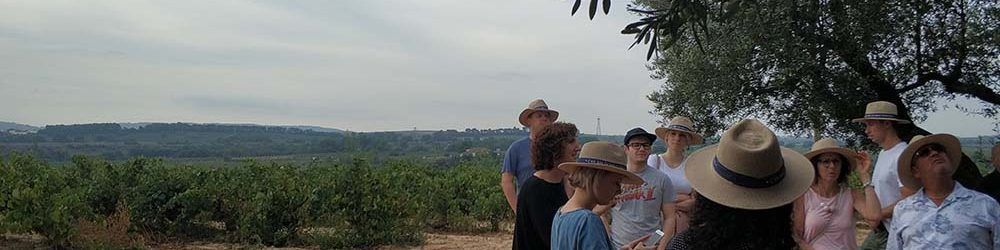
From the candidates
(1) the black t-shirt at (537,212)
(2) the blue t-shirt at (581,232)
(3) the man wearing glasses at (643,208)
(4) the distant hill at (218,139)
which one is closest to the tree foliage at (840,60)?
(3) the man wearing glasses at (643,208)

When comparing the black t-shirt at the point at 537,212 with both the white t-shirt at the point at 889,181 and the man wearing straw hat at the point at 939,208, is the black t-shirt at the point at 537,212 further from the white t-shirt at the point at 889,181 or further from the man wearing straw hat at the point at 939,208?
the white t-shirt at the point at 889,181

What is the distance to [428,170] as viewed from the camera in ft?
44.4

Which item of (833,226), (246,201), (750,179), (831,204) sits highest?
(750,179)

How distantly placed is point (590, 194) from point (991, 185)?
282cm

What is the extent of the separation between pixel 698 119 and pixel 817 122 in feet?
4.40

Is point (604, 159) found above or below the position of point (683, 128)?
below

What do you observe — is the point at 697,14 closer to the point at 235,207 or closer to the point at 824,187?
the point at 824,187

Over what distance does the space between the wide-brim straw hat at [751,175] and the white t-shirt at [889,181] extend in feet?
6.90

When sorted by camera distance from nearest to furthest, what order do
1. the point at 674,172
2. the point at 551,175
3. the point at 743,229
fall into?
the point at 743,229 → the point at 551,175 → the point at 674,172

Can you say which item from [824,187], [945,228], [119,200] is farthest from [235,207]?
[945,228]

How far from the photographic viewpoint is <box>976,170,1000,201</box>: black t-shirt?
4.28 m

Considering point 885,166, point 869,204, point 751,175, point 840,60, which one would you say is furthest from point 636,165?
point 840,60

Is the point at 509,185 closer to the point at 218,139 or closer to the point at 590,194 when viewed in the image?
the point at 590,194

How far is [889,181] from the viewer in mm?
4121
